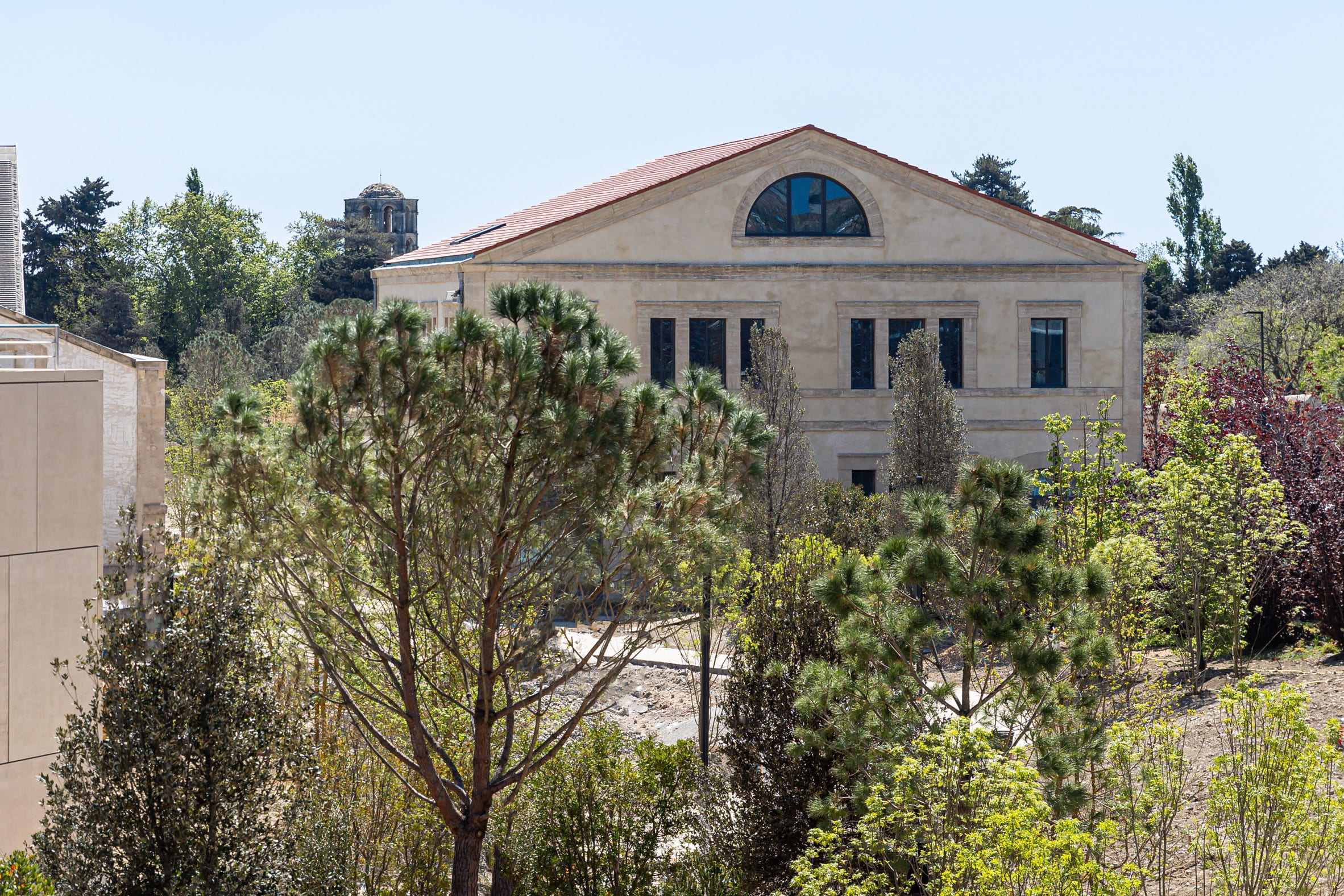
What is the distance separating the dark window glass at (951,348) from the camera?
115 ft

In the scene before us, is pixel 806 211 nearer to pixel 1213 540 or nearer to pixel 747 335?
pixel 747 335

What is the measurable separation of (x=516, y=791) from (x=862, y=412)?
23.1 m

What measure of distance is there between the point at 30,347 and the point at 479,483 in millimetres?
7220

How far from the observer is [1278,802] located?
8852 millimetres

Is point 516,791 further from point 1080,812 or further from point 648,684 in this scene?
point 648,684

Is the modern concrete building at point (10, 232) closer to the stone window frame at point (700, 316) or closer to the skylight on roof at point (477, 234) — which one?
the skylight on roof at point (477, 234)

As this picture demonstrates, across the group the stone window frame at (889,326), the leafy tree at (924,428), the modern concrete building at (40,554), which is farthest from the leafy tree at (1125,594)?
the stone window frame at (889,326)

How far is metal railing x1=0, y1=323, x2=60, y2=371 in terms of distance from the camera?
521 inches

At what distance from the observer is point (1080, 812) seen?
1204 centimetres

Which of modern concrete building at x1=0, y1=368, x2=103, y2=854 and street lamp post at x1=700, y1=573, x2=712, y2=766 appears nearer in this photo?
modern concrete building at x1=0, y1=368, x2=103, y2=854

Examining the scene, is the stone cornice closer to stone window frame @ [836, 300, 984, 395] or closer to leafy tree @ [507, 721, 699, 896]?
stone window frame @ [836, 300, 984, 395]

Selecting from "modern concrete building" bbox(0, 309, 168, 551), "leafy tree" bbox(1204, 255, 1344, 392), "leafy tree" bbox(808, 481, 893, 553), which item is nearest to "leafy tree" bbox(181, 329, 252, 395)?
"modern concrete building" bbox(0, 309, 168, 551)

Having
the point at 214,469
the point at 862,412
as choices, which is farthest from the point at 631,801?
the point at 862,412

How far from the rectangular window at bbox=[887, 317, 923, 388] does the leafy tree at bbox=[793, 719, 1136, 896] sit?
2487cm
